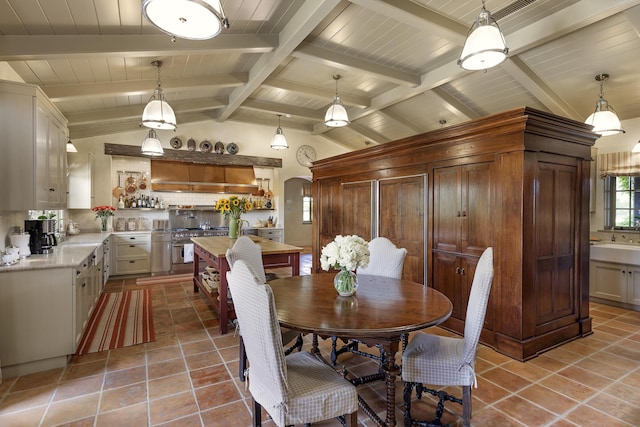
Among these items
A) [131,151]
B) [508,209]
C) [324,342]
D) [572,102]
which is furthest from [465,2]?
[131,151]

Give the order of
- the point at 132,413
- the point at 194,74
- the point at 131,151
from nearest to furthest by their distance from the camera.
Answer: the point at 132,413 → the point at 194,74 → the point at 131,151

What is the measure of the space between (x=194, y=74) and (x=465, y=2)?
343 cm

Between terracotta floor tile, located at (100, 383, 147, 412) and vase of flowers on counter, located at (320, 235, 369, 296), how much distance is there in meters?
1.61

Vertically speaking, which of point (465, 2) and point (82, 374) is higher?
point (465, 2)

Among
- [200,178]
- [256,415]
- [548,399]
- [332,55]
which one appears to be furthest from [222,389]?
[200,178]

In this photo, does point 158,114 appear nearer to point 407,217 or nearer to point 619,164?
point 407,217

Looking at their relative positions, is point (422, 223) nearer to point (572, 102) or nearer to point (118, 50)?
point (572, 102)

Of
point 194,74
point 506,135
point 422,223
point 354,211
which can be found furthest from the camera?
point 354,211

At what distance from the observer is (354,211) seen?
5129 mm

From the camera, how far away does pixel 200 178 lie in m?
7.05

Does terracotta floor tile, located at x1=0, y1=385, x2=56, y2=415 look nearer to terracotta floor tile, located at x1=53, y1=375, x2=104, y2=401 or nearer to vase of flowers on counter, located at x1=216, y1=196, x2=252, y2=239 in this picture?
terracotta floor tile, located at x1=53, y1=375, x2=104, y2=401

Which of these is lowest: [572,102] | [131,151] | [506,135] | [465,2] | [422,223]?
[422,223]

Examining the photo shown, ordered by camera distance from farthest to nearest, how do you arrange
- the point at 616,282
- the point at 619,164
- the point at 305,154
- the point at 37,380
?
1. the point at 305,154
2. the point at 619,164
3. the point at 616,282
4. the point at 37,380

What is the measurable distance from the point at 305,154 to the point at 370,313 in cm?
690
